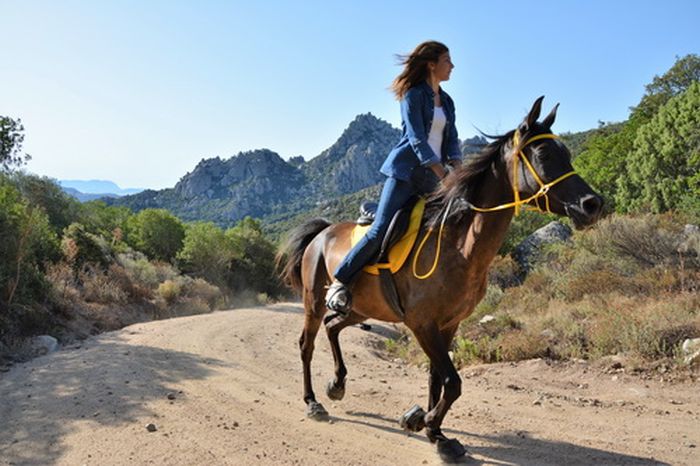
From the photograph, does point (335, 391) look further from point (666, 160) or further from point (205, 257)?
point (205, 257)

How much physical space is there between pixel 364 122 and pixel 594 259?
153472mm

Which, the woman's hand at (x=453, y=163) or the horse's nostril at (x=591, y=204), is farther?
the woman's hand at (x=453, y=163)

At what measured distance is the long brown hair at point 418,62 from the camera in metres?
4.84

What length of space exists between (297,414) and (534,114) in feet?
13.4

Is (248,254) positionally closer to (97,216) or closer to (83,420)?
(97,216)

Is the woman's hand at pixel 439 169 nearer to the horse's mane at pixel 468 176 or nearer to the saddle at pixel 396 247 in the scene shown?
the horse's mane at pixel 468 176

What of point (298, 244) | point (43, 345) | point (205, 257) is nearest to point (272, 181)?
point (205, 257)

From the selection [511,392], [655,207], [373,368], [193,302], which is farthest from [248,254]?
[511,392]

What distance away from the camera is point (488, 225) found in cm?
430

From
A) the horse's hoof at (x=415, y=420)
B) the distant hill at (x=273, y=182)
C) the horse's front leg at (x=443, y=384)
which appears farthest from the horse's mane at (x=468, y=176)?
the distant hill at (x=273, y=182)

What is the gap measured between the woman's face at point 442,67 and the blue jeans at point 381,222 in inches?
41.8

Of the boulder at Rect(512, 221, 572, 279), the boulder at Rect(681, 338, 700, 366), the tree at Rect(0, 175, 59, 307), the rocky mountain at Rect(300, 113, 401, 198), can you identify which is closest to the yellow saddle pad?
the boulder at Rect(681, 338, 700, 366)

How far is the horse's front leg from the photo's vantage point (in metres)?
4.36

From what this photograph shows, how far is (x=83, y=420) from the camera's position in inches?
214
